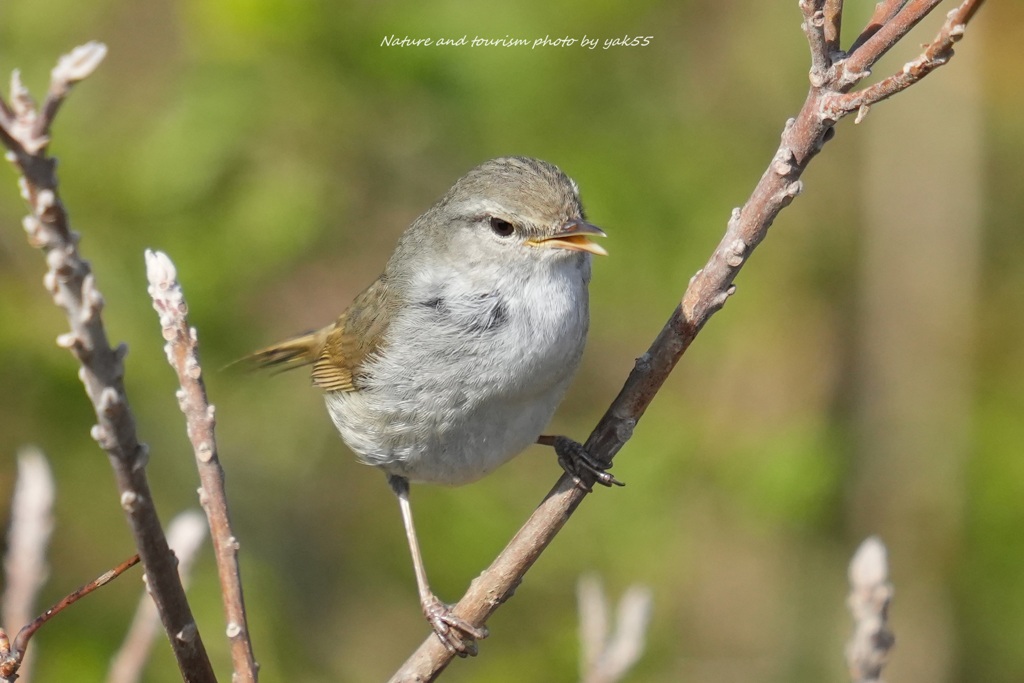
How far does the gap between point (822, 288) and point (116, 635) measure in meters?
3.85

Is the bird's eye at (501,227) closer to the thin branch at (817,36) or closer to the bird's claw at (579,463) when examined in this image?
the bird's claw at (579,463)

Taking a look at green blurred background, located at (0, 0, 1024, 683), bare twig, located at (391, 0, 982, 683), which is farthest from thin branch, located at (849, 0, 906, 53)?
green blurred background, located at (0, 0, 1024, 683)

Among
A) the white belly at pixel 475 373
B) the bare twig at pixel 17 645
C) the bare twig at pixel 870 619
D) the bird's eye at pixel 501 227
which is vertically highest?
the bird's eye at pixel 501 227

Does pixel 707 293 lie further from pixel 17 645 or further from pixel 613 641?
pixel 17 645

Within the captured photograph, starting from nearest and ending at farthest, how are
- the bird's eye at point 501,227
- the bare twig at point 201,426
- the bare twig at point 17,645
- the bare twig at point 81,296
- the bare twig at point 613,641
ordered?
the bare twig at point 81,296
the bare twig at point 17,645
the bare twig at point 201,426
the bare twig at point 613,641
the bird's eye at point 501,227

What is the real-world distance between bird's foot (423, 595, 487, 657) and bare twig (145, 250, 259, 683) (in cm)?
74

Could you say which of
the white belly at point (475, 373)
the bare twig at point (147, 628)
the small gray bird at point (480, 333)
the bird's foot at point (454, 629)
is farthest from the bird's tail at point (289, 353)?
the bare twig at point (147, 628)

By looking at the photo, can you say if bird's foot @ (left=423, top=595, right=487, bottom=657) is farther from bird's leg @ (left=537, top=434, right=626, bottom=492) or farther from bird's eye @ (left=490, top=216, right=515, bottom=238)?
bird's eye @ (left=490, top=216, right=515, bottom=238)

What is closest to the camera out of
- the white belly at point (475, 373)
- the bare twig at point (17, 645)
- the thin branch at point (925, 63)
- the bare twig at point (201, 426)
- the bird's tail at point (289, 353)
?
the bare twig at point (17, 645)

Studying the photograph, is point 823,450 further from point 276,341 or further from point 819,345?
point 276,341

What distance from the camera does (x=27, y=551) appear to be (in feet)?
5.99

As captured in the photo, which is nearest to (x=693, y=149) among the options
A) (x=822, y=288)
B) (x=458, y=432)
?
(x=822, y=288)

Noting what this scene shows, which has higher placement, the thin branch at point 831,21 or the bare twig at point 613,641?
the thin branch at point 831,21

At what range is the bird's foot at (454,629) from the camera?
268 cm
